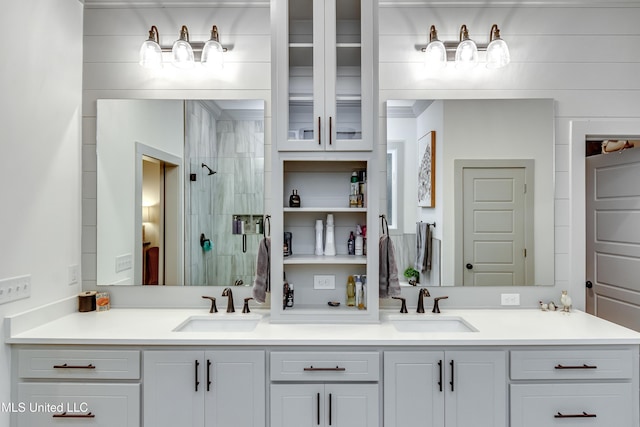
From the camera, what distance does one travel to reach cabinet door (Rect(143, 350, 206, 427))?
1.86 metres

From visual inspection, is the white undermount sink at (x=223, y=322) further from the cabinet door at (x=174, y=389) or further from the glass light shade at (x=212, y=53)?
the glass light shade at (x=212, y=53)

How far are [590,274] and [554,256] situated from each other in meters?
1.28

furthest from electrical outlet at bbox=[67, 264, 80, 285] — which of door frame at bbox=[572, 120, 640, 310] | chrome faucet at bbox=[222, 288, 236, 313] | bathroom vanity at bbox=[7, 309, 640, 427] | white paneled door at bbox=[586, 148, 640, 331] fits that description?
white paneled door at bbox=[586, 148, 640, 331]

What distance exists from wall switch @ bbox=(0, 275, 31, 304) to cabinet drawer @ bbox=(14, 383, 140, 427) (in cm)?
42

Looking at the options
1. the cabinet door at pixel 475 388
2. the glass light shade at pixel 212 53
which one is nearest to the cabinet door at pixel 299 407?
the cabinet door at pixel 475 388

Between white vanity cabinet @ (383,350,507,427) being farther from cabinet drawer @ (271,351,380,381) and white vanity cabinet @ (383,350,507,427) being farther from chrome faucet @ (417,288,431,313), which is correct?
chrome faucet @ (417,288,431,313)

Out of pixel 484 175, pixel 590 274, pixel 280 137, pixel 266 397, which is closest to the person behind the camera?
pixel 266 397

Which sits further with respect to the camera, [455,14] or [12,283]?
[455,14]

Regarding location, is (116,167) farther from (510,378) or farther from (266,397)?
(510,378)

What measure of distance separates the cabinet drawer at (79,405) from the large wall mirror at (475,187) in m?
1.65

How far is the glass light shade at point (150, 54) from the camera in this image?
7.88 feet

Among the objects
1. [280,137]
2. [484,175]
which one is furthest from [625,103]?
[280,137]

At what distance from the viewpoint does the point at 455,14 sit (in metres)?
2.48

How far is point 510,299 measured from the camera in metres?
2.45
